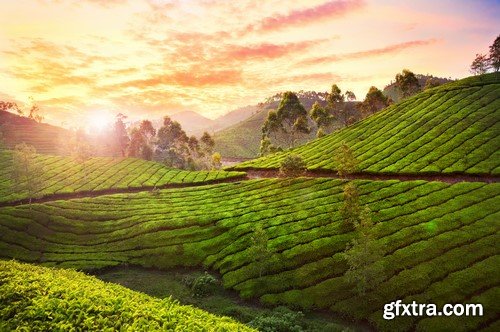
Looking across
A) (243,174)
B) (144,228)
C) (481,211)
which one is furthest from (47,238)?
(481,211)

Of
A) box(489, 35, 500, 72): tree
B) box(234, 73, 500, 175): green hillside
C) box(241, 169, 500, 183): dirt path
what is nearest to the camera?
box(241, 169, 500, 183): dirt path

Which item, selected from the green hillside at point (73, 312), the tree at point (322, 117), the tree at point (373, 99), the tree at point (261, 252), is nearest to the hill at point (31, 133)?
the tree at point (322, 117)

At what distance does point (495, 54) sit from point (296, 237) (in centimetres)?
8847

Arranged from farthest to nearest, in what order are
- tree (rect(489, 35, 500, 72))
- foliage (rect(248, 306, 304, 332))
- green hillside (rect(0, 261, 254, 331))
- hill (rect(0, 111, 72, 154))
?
hill (rect(0, 111, 72, 154)) < tree (rect(489, 35, 500, 72)) < foliage (rect(248, 306, 304, 332)) < green hillside (rect(0, 261, 254, 331))

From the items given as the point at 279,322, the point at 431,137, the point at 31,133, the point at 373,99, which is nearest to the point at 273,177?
the point at 431,137

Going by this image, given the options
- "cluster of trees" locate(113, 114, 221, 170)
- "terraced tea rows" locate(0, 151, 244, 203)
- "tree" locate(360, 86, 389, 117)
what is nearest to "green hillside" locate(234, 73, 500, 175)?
"terraced tea rows" locate(0, 151, 244, 203)

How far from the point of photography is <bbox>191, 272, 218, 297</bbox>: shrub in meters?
39.1

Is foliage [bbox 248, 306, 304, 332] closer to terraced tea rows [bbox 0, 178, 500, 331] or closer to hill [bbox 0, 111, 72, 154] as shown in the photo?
terraced tea rows [bbox 0, 178, 500, 331]

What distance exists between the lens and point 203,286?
129 ft

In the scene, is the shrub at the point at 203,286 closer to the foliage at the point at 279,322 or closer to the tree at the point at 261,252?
the tree at the point at 261,252

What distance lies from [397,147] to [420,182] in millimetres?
20078

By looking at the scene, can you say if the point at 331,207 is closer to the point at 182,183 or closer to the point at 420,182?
the point at 420,182

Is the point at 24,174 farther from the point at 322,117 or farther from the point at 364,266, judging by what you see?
the point at 322,117

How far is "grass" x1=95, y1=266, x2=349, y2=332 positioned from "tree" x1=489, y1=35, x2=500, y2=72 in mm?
96599
